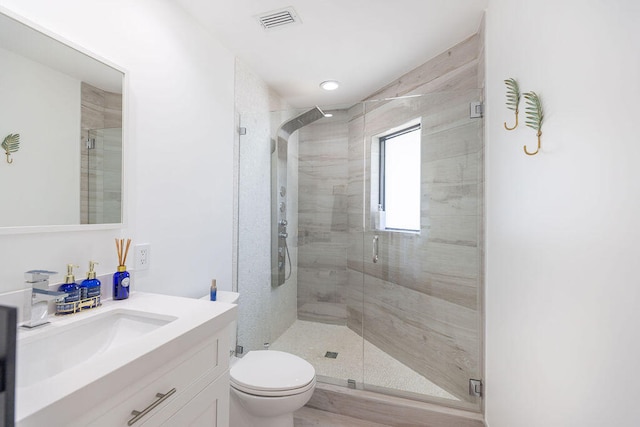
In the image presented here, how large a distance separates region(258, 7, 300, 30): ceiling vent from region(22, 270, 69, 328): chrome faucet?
64.7 inches

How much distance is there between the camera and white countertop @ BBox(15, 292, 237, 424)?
56cm

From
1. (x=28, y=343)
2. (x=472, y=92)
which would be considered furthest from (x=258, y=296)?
(x=472, y=92)

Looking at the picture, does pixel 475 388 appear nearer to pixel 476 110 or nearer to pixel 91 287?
pixel 476 110

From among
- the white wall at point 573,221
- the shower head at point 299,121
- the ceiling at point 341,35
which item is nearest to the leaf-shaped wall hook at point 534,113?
the white wall at point 573,221

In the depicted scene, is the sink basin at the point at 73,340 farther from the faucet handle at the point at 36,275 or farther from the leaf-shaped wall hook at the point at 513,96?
the leaf-shaped wall hook at the point at 513,96

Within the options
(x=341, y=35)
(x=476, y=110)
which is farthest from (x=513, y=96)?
(x=341, y=35)

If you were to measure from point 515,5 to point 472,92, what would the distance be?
0.66 m

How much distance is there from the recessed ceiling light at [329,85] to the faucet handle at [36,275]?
2.31 metres

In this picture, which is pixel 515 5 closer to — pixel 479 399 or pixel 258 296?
pixel 479 399

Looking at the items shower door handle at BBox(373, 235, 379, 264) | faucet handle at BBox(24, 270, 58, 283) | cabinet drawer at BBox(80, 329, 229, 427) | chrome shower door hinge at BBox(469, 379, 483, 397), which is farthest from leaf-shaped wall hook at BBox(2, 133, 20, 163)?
chrome shower door hinge at BBox(469, 379, 483, 397)

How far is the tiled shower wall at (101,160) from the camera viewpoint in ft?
3.77

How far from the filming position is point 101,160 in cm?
121

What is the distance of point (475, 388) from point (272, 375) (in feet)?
4.03

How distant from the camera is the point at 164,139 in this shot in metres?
1.52
